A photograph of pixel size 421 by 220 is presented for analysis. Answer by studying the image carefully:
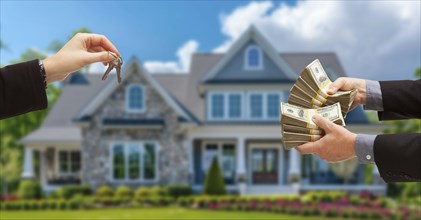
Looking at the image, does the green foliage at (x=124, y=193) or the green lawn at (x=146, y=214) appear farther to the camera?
the green foliage at (x=124, y=193)

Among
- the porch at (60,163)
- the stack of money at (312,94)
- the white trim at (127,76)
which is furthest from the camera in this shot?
the porch at (60,163)

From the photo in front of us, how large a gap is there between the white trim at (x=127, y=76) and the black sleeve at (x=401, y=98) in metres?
16.8

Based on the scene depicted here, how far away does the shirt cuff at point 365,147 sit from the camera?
1967 mm

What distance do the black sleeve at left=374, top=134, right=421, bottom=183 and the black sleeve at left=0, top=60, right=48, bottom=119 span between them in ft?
4.32

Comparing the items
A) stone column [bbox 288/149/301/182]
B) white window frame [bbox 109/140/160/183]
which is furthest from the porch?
stone column [bbox 288/149/301/182]

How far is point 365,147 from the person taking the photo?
77.6 inches

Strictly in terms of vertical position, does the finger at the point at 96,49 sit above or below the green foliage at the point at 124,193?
above

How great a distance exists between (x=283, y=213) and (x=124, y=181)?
6927mm

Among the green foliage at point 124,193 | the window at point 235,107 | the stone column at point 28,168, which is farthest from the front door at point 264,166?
the stone column at point 28,168

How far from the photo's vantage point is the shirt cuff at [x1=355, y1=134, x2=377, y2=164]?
1.97 meters

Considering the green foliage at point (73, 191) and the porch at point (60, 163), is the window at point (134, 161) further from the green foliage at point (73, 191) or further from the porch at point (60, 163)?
the porch at point (60, 163)

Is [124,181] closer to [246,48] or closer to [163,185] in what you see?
[163,185]

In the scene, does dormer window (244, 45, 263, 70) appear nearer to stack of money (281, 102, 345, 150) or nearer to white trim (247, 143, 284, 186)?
white trim (247, 143, 284, 186)

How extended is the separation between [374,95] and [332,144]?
23.5 inches
